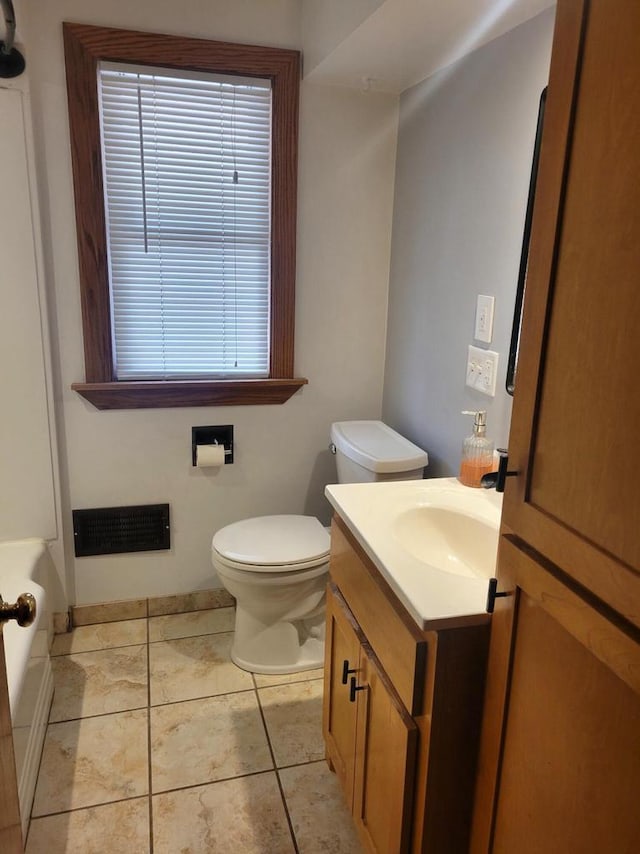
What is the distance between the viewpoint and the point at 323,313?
252cm

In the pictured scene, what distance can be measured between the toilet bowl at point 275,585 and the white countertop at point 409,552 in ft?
1.99

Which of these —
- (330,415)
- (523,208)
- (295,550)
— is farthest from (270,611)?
(523,208)

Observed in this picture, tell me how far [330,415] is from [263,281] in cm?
61

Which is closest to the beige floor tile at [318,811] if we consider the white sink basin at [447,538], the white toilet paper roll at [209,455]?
the white sink basin at [447,538]

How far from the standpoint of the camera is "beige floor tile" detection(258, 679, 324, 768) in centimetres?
192

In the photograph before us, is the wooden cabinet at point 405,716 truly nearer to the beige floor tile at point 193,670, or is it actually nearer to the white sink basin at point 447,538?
the white sink basin at point 447,538

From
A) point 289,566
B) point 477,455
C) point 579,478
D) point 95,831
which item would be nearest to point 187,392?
point 289,566

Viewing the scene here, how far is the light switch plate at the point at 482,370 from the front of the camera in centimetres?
178

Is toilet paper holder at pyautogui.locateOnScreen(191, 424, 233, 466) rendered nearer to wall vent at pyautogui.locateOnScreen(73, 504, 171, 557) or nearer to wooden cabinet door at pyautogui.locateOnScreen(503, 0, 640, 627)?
wall vent at pyautogui.locateOnScreen(73, 504, 171, 557)

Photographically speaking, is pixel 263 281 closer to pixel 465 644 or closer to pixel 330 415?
pixel 330 415

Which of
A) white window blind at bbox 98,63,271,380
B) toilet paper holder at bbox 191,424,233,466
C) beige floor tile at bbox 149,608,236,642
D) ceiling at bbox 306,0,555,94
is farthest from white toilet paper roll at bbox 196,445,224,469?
ceiling at bbox 306,0,555,94

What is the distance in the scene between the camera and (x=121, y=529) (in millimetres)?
2494

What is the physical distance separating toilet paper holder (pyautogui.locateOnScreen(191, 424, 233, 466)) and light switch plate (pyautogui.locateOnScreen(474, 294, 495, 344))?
3.59ft

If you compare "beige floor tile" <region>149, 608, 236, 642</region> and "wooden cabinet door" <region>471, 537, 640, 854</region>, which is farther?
"beige floor tile" <region>149, 608, 236, 642</region>
